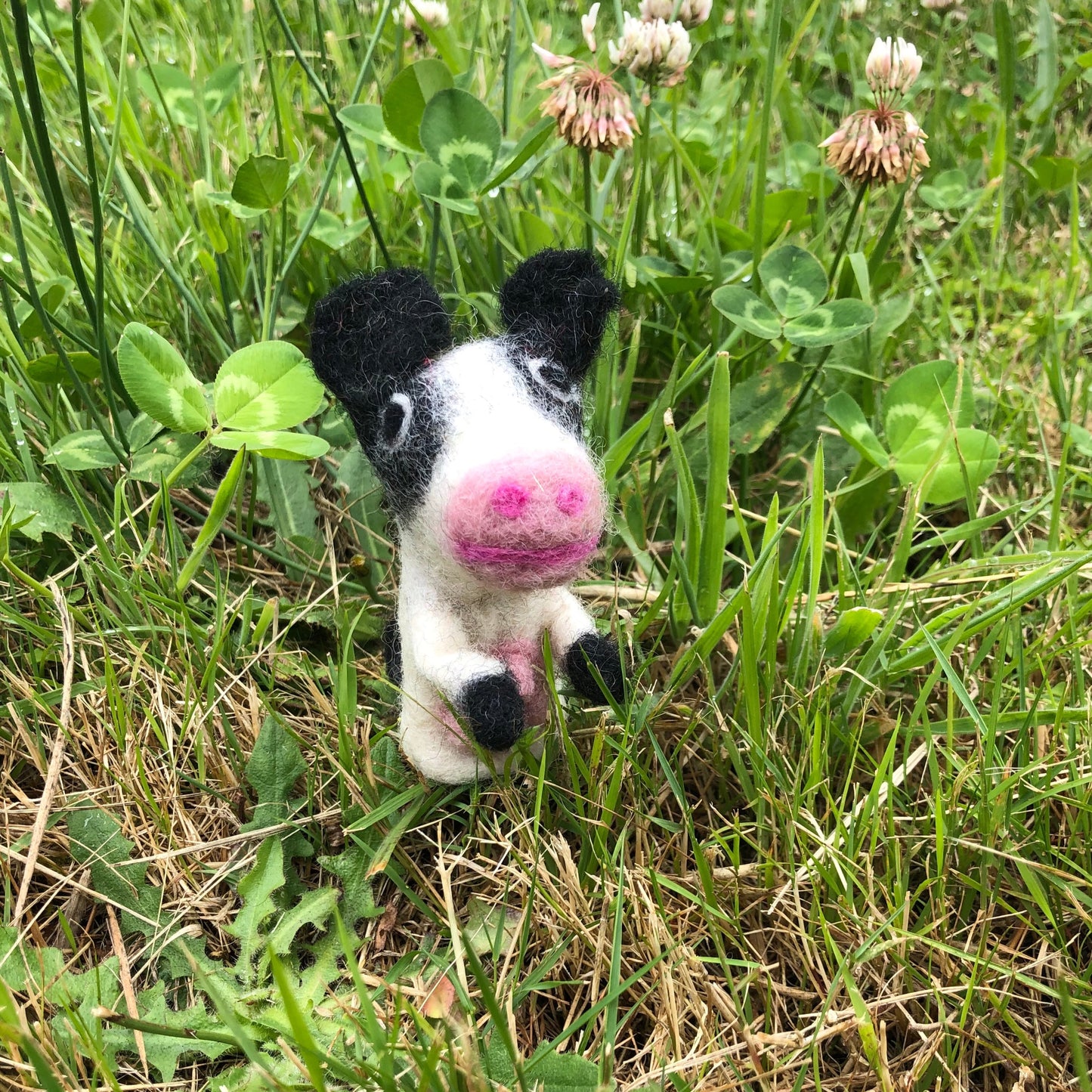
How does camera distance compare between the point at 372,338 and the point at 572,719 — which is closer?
the point at 372,338

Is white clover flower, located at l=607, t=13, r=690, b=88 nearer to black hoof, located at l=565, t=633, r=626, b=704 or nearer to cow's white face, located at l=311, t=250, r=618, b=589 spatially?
cow's white face, located at l=311, t=250, r=618, b=589

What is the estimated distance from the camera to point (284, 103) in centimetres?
269

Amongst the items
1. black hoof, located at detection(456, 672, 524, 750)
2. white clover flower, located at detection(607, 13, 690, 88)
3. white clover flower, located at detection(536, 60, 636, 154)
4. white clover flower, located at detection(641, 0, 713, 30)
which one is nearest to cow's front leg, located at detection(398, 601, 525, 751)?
black hoof, located at detection(456, 672, 524, 750)

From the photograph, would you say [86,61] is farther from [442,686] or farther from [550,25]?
[442,686]

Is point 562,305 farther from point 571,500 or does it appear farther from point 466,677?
point 466,677

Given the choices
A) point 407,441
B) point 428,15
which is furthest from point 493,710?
point 428,15

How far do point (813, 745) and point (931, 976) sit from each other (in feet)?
1.14

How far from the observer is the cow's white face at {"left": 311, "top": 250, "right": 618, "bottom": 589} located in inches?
50.8

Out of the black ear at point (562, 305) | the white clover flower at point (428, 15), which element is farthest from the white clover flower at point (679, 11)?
the black ear at point (562, 305)

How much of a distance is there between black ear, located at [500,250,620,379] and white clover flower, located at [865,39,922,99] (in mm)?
884

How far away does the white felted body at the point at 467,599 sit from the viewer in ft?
4.40

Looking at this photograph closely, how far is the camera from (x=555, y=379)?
58.5 inches

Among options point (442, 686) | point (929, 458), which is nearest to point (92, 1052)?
point (442, 686)

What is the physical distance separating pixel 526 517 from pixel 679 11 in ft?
4.91
